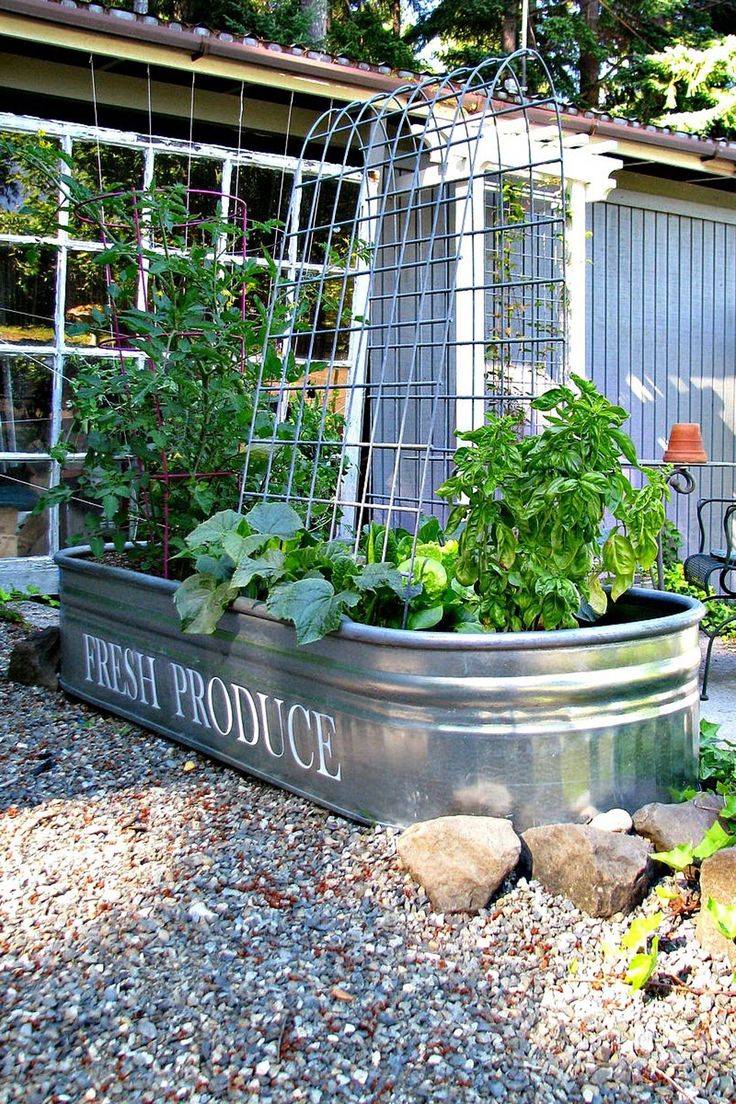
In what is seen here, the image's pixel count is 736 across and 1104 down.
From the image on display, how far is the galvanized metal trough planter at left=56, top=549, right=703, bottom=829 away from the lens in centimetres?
247

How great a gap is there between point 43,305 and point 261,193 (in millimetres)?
1525

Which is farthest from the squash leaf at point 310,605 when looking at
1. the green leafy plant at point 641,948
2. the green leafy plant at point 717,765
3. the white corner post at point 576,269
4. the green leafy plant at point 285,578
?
the white corner post at point 576,269

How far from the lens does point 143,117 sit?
597cm

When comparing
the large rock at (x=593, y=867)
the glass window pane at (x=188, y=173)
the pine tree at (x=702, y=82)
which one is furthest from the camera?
the pine tree at (x=702, y=82)

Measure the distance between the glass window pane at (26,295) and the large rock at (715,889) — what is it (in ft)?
15.3

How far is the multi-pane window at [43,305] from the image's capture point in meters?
5.61

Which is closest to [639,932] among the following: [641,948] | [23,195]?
[641,948]

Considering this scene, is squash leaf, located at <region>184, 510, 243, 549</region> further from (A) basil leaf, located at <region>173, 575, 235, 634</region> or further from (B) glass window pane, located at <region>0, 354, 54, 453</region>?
(B) glass window pane, located at <region>0, 354, 54, 453</region>

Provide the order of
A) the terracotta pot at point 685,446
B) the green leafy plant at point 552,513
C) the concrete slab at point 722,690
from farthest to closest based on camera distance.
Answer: the terracotta pot at point 685,446 < the concrete slab at point 722,690 < the green leafy plant at point 552,513

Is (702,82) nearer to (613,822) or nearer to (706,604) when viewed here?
(706,604)

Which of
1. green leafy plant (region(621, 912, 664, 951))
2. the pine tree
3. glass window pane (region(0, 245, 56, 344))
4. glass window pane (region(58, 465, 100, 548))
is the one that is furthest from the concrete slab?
the pine tree

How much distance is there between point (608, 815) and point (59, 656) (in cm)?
250

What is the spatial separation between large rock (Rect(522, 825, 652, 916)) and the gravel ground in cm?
4

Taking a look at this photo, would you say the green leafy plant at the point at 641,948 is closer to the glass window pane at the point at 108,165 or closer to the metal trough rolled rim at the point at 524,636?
the metal trough rolled rim at the point at 524,636
